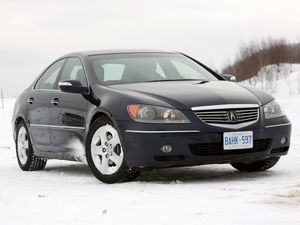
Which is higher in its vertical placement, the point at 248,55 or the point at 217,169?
the point at 217,169

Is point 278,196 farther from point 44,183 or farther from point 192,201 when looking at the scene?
point 44,183

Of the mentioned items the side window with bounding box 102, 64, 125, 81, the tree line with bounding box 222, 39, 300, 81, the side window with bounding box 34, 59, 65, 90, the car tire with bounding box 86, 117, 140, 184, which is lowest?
the tree line with bounding box 222, 39, 300, 81

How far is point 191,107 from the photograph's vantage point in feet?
22.6

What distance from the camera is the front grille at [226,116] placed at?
6.91m

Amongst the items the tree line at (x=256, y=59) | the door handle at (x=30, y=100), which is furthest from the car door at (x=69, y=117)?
the tree line at (x=256, y=59)

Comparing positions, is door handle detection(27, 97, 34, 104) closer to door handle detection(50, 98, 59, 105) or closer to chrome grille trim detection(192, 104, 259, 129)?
door handle detection(50, 98, 59, 105)

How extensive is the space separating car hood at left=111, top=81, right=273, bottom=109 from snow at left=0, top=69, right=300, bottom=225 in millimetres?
775

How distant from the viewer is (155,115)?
689 centimetres

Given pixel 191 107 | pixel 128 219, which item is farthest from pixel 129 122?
pixel 128 219

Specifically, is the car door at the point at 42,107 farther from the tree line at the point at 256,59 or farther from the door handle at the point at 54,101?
the tree line at the point at 256,59

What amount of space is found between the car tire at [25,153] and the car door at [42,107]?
0.26 metres

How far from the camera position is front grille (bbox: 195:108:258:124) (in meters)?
6.91

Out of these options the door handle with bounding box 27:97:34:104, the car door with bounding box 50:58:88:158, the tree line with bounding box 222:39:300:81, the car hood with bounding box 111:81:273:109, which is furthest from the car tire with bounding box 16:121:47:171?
the tree line with bounding box 222:39:300:81

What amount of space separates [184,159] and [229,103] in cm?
71
